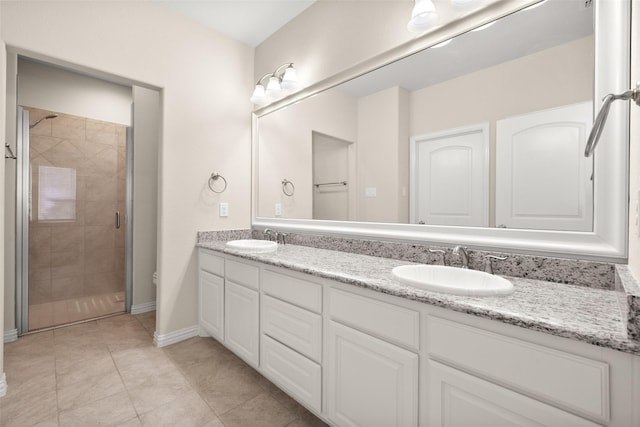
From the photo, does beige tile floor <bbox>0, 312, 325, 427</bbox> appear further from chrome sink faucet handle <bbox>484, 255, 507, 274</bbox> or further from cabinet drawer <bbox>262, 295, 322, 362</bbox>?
chrome sink faucet handle <bbox>484, 255, 507, 274</bbox>

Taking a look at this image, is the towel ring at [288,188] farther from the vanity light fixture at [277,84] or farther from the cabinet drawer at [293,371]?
the cabinet drawer at [293,371]

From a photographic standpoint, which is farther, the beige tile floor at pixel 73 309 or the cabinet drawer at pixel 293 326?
the beige tile floor at pixel 73 309

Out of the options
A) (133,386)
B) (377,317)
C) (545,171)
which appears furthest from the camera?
(133,386)

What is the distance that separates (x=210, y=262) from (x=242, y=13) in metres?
1.97

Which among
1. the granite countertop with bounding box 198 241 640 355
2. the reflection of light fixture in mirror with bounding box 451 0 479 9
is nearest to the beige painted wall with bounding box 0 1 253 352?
the granite countertop with bounding box 198 241 640 355

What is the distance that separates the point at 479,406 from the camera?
2.82 ft

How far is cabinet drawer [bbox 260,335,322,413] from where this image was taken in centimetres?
136

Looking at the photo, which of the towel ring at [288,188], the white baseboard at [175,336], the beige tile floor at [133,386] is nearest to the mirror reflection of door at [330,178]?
the towel ring at [288,188]

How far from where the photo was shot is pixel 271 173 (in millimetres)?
2639

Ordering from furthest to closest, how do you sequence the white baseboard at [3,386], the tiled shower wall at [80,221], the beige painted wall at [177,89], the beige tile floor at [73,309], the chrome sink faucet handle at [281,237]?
the tiled shower wall at [80,221]
the beige tile floor at [73,309]
the chrome sink faucet handle at [281,237]
the beige painted wall at [177,89]
the white baseboard at [3,386]

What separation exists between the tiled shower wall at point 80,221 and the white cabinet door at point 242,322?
5.92 ft

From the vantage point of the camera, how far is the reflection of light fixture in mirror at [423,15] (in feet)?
4.73

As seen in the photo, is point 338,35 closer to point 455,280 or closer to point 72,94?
point 455,280

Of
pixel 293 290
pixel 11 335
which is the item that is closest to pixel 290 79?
pixel 293 290
